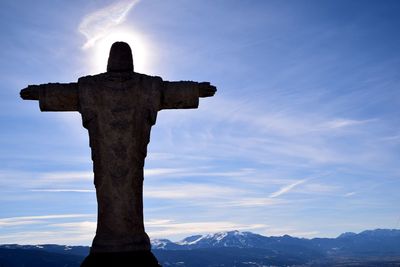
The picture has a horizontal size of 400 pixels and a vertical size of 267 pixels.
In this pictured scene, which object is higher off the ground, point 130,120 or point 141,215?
point 130,120

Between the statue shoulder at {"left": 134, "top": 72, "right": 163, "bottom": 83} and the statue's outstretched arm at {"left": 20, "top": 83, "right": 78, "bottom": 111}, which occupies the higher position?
the statue shoulder at {"left": 134, "top": 72, "right": 163, "bottom": 83}

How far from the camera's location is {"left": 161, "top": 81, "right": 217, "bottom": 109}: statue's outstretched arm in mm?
8992

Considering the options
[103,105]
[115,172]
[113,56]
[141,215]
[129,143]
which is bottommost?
[141,215]

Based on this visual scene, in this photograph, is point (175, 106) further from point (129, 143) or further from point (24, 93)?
point (24, 93)

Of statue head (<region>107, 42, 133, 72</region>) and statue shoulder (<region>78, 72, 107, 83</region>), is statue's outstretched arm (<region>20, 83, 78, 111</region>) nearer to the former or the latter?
statue shoulder (<region>78, 72, 107, 83</region>)

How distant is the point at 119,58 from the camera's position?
8.98 metres

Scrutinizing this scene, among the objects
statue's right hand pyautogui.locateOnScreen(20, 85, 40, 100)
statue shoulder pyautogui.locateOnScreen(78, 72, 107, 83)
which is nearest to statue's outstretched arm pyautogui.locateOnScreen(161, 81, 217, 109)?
statue shoulder pyautogui.locateOnScreen(78, 72, 107, 83)

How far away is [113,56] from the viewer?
9000 millimetres

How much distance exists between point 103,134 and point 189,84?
1.96 meters

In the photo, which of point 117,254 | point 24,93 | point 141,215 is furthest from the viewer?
point 24,93

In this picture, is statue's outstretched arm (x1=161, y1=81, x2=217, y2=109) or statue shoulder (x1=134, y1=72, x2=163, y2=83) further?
statue's outstretched arm (x1=161, y1=81, x2=217, y2=109)

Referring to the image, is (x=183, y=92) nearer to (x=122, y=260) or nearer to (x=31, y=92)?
(x=31, y=92)

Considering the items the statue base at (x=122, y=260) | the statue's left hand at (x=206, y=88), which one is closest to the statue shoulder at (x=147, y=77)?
the statue's left hand at (x=206, y=88)

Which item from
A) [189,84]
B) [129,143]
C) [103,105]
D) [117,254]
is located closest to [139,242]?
[117,254]
